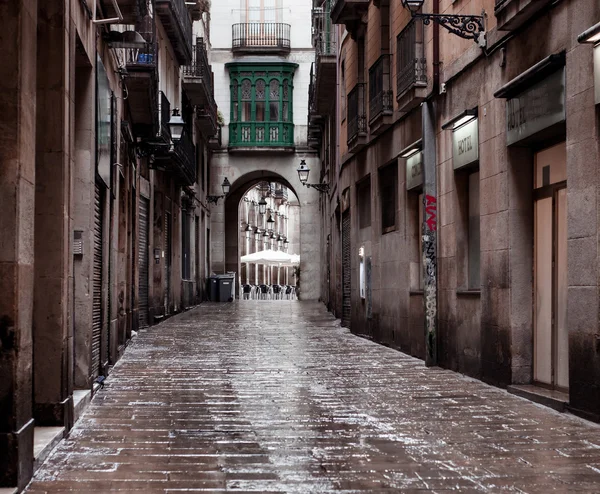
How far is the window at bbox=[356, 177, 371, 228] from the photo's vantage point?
1991cm

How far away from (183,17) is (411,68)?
1378 centimetres

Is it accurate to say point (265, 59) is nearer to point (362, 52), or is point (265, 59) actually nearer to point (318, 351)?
point (362, 52)

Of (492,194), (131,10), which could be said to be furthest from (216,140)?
(492,194)

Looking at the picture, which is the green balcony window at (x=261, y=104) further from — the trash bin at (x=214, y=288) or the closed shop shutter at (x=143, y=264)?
the closed shop shutter at (x=143, y=264)

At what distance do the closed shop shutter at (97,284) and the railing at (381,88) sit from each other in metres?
6.70

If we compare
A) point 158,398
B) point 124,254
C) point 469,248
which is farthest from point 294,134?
point 158,398

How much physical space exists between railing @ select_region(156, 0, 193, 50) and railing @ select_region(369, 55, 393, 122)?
7427 millimetres

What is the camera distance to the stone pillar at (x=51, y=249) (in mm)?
7367

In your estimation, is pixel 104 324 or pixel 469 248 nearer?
pixel 104 324

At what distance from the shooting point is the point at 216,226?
1719 inches

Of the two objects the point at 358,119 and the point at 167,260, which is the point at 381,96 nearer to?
the point at 358,119

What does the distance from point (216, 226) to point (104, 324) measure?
32.2 meters

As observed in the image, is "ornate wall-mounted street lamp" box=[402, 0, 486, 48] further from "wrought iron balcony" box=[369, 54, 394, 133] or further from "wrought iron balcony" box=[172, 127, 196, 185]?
"wrought iron balcony" box=[172, 127, 196, 185]

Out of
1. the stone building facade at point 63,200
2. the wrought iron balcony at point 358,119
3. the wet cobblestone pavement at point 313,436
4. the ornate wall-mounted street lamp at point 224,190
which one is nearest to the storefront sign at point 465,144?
the wet cobblestone pavement at point 313,436
